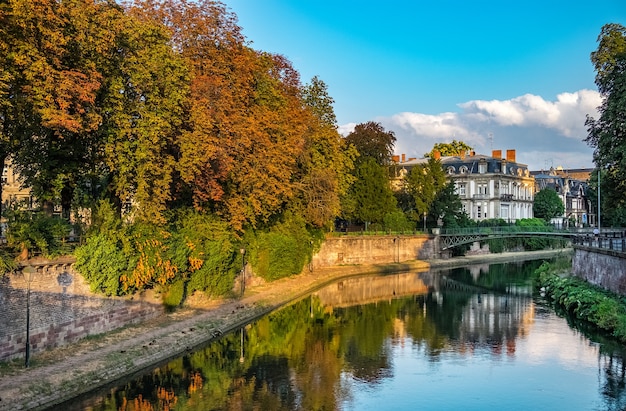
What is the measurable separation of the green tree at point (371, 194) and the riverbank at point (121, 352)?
25000mm

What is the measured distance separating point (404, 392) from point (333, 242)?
39.7m

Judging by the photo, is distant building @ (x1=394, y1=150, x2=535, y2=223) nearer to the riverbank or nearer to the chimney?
the chimney

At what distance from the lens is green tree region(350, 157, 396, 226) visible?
62856 mm

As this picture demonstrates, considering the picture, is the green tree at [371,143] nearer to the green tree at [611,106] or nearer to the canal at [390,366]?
the canal at [390,366]

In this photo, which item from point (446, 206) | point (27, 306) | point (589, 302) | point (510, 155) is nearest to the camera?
point (27, 306)

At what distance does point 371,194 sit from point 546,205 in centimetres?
4829

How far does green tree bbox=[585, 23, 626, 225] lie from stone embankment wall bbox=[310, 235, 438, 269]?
28.3 metres

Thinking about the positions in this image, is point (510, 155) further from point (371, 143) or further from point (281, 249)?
point (281, 249)

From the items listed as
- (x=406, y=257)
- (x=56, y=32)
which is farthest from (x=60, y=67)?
(x=406, y=257)

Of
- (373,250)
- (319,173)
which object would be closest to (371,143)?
(373,250)

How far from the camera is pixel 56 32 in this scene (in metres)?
20.5

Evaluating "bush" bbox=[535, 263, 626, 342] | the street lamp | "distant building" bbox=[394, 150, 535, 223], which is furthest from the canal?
"distant building" bbox=[394, 150, 535, 223]

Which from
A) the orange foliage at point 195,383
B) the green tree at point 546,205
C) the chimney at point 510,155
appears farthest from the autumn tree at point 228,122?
the green tree at point 546,205

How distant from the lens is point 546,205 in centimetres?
10056
